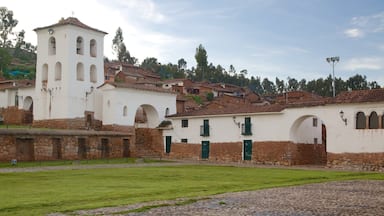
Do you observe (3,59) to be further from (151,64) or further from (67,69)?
(151,64)

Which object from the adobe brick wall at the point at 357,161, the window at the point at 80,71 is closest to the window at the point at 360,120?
→ the adobe brick wall at the point at 357,161

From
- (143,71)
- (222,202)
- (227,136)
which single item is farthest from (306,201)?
(143,71)

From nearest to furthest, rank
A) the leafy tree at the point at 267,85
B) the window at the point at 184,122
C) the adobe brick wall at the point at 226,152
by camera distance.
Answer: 1. the adobe brick wall at the point at 226,152
2. the window at the point at 184,122
3. the leafy tree at the point at 267,85

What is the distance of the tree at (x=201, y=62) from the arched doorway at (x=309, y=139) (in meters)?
63.3

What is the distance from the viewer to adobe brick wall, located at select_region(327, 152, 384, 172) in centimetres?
3206

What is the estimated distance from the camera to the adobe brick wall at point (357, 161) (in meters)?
32.1

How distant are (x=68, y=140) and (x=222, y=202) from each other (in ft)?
86.1

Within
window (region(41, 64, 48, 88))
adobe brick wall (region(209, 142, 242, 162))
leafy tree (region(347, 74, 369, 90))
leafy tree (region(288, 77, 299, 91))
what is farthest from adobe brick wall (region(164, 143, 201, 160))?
leafy tree (region(288, 77, 299, 91))

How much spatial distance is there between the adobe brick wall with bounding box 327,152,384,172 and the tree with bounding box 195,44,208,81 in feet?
230

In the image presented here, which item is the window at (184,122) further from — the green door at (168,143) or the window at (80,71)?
the window at (80,71)

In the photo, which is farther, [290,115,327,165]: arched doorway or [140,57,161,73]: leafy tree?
[140,57,161,73]: leafy tree

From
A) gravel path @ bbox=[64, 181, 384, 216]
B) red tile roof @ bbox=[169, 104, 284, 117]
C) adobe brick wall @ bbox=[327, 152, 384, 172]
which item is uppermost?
red tile roof @ bbox=[169, 104, 284, 117]

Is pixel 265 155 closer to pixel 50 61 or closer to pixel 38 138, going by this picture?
pixel 38 138

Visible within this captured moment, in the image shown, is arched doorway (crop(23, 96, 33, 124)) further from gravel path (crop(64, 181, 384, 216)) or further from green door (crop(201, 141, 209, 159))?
gravel path (crop(64, 181, 384, 216))
